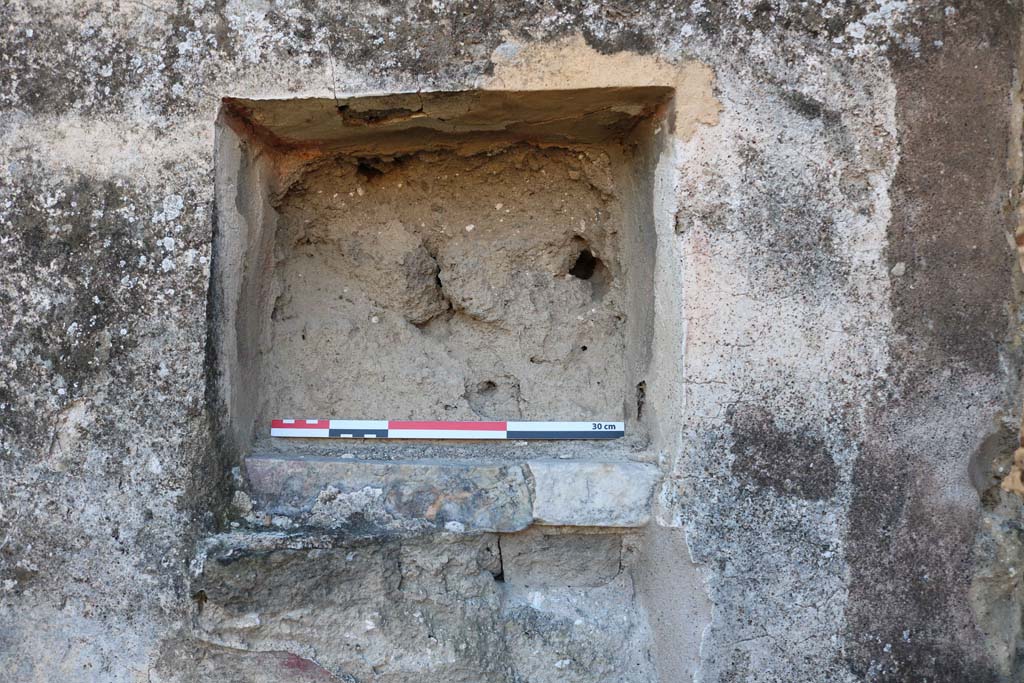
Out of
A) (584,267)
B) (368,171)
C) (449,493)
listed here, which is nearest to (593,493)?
(449,493)

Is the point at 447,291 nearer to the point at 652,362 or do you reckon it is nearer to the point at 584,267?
the point at 584,267

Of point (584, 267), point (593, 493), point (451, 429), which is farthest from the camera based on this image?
point (584, 267)

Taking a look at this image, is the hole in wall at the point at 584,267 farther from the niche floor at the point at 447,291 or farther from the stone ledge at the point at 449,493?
the stone ledge at the point at 449,493

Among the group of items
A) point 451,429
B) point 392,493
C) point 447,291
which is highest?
point 447,291

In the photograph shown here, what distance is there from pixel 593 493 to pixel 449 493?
12.4 inches

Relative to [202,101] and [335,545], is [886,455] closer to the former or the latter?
[335,545]

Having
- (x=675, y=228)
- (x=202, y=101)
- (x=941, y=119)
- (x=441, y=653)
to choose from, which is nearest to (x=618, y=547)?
(x=441, y=653)

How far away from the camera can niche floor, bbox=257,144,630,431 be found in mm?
1986

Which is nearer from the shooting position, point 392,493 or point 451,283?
point 392,493

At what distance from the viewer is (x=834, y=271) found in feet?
5.40

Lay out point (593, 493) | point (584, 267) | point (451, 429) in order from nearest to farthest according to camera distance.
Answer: point (593, 493) < point (451, 429) < point (584, 267)

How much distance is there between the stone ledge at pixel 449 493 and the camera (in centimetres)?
175

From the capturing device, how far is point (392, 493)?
178cm

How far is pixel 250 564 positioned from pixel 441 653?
445mm
